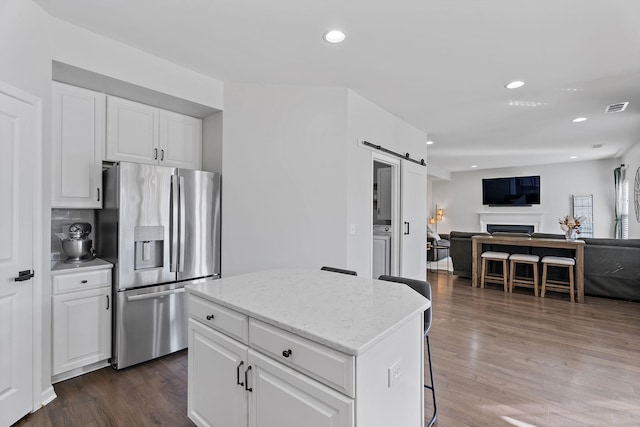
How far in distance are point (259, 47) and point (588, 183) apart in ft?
30.6

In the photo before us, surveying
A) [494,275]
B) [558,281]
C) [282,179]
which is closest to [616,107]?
[558,281]

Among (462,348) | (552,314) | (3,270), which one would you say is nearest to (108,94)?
(3,270)

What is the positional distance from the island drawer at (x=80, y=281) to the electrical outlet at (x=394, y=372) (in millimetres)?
2471

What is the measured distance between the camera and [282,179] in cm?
335

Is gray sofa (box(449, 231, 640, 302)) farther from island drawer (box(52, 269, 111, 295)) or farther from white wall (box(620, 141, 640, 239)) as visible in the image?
island drawer (box(52, 269, 111, 295))

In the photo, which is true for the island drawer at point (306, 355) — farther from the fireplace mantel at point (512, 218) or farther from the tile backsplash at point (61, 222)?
the fireplace mantel at point (512, 218)

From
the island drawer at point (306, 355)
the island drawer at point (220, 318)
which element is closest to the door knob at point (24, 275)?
the island drawer at point (220, 318)

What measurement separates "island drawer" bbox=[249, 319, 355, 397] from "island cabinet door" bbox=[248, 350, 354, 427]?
0.11ft

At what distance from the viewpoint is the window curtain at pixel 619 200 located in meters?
7.12

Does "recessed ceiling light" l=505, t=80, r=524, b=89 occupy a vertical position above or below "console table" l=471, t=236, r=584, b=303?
above

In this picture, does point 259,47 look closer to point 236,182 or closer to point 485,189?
point 236,182

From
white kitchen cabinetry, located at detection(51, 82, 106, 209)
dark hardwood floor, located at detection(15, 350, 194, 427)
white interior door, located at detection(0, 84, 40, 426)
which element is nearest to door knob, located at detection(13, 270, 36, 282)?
white interior door, located at detection(0, 84, 40, 426)

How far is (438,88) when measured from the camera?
344 cm

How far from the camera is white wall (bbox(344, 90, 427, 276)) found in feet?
11.3
